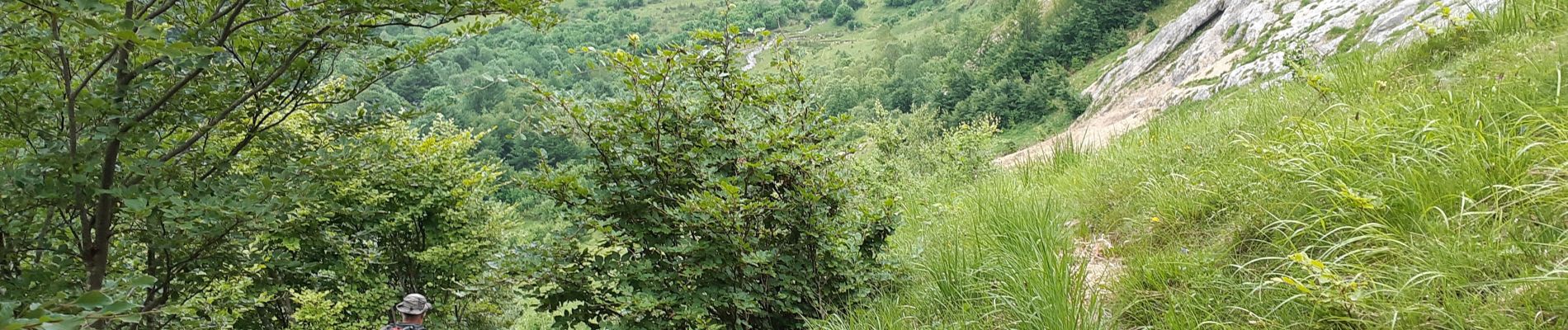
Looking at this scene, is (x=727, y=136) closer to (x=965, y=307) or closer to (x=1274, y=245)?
(x=965, y=307)

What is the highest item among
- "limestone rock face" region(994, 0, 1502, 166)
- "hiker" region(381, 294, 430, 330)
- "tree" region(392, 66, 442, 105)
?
"tree" region(392, 66, 442, 105)

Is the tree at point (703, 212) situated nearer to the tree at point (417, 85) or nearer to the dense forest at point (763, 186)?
the dense forest at point (763, 186)

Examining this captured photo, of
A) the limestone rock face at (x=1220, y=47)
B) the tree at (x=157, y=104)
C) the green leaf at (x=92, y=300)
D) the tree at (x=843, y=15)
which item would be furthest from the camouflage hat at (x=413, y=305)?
the tree at (x=843, y=15)

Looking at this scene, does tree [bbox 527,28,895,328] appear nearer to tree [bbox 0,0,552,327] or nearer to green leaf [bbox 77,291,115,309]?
tree [bbox 0,0,552,327]

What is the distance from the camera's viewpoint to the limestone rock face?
12430 mm

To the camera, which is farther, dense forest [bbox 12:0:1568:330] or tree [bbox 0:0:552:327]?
tree [bbox 0:0:552:327]

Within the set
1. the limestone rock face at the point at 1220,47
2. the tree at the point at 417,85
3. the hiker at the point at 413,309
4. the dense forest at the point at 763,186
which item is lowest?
the limestone rock face at the point at 1220,47

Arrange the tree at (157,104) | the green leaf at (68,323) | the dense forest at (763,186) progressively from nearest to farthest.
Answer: the green leaf at (68,323) → the dense forest at (763,186) → the tree at (157,104)

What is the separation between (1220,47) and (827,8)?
122 m

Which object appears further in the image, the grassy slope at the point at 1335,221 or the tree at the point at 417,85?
the tree at the point at 417,85

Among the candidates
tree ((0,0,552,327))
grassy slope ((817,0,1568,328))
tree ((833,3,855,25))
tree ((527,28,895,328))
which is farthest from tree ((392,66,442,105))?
grassy slope ((817,0,1568,328))

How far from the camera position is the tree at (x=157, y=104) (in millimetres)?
3363

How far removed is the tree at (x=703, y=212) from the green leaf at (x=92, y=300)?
2.06 m

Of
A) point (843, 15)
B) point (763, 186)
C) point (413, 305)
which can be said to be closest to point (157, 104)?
point (413, 305)
